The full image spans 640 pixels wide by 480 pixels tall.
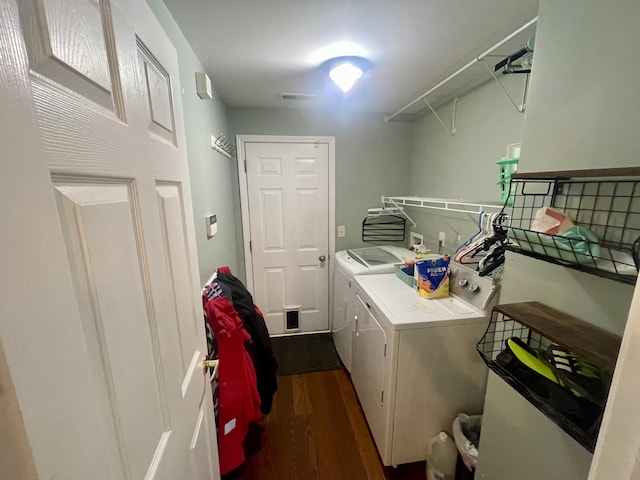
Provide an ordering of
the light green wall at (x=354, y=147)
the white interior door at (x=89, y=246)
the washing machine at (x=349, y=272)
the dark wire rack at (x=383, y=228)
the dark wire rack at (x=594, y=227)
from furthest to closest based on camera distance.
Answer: the dark wire rack at (x=383, y=228)
the light green wall at (x=354, y=147)
the washing machine at (x=349, y=272)
the dark wire rack at (x=594, y=227)
the white interior door at (x=89, y=246)

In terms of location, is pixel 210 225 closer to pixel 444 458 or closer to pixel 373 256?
pixel 373 256

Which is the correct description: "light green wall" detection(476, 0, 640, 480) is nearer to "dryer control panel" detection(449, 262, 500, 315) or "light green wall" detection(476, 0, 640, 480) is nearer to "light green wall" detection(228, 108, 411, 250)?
"dryer control panel" detection(449, 262, 500, 315)

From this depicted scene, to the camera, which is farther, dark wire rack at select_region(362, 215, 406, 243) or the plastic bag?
dark wire rack at select_region(362, 215, 406, 243)

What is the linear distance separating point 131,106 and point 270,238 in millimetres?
2145

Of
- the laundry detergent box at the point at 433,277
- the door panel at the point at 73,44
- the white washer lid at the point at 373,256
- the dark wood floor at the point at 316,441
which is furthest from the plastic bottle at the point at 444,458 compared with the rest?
the door panel at the point at 73,44

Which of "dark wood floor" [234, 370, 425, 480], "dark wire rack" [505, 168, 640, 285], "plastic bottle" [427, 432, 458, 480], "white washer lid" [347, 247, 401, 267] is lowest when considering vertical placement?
"dark wood floor" [234, 370, 425, 480]

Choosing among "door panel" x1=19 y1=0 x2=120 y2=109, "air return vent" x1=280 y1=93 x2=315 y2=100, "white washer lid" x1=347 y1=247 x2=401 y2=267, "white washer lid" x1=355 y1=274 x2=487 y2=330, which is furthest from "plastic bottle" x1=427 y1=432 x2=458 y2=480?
"air return vent" x1=280 y1=93 x2=315 y2=100

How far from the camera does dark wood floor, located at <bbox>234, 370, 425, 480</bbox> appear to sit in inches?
59.6

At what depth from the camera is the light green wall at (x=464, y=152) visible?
156cm

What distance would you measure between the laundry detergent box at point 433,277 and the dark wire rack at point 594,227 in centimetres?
73

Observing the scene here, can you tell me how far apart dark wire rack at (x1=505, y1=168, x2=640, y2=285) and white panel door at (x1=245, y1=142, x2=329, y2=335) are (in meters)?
1.93

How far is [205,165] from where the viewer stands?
1.62m

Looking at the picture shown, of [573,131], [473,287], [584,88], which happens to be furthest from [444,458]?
[584,88]

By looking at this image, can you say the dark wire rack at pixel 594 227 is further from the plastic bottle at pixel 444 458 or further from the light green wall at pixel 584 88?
the plastic bottle at pixel 444 458
